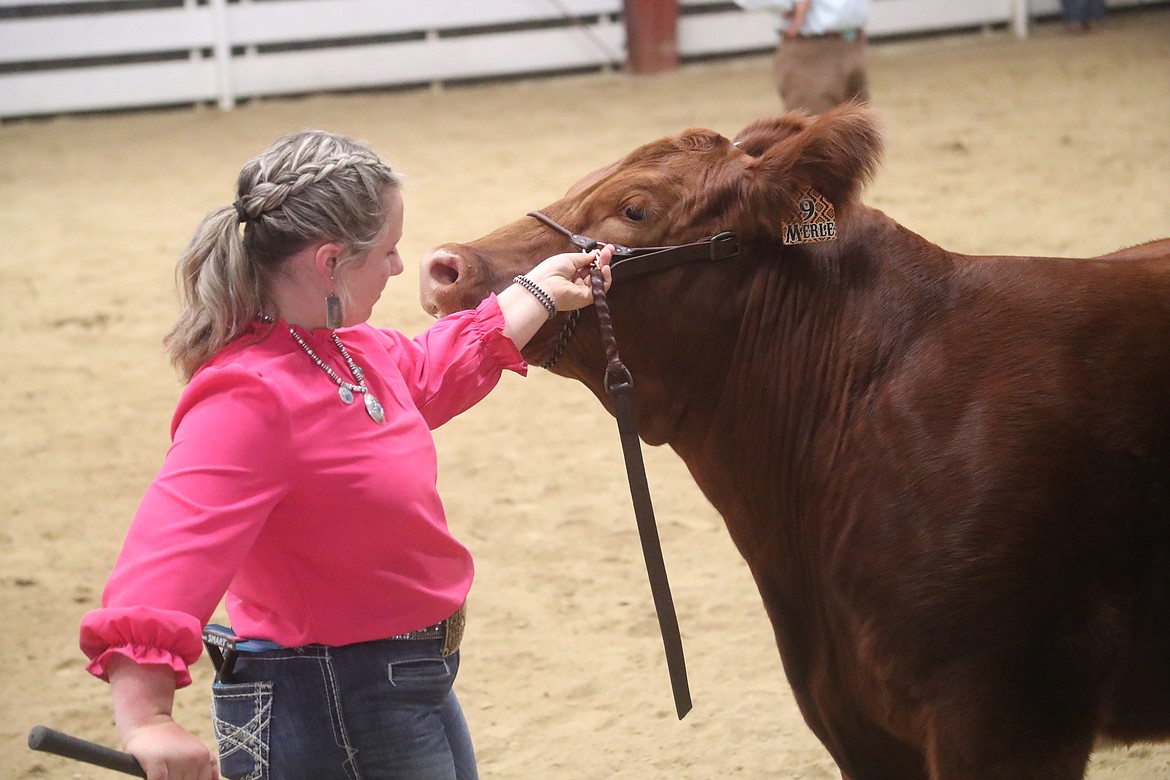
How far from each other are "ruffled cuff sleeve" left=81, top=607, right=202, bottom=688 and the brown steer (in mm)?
842

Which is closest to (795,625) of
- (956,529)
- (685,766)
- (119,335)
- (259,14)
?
(956,529)

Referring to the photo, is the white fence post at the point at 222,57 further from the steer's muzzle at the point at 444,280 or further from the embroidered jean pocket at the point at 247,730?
the embroidered jean pocket at the point at 247,730

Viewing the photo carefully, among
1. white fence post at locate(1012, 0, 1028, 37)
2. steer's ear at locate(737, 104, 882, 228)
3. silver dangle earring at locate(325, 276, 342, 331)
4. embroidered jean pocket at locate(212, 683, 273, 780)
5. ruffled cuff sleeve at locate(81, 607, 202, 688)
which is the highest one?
steer's ear at locate(737, 104, 882, 228)

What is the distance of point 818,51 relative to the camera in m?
7.16

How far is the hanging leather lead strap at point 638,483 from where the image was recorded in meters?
2.11

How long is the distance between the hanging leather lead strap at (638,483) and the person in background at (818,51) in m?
5.31

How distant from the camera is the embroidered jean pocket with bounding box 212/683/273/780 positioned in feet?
5.98

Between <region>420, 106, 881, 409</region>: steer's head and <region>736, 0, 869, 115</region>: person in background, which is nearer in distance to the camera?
<region>420, 106, 881, 409</region>: steer's head

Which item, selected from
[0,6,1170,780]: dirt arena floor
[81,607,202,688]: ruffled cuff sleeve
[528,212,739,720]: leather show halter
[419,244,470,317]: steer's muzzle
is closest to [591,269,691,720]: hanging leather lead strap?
[528,212,739,720]: leather show halter

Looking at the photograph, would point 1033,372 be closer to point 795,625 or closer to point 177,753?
point 795,625

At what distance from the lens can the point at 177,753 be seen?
146cm

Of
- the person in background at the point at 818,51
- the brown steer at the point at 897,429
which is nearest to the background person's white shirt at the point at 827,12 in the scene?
the person in background at the point at 818,51

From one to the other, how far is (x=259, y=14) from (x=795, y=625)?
36.6 ft

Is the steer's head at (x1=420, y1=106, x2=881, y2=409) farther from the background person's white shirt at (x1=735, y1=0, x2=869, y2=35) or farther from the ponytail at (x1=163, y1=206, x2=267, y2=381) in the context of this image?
the background person's white shirt at (x1=735, y1=0, x2=869, y2=35)
